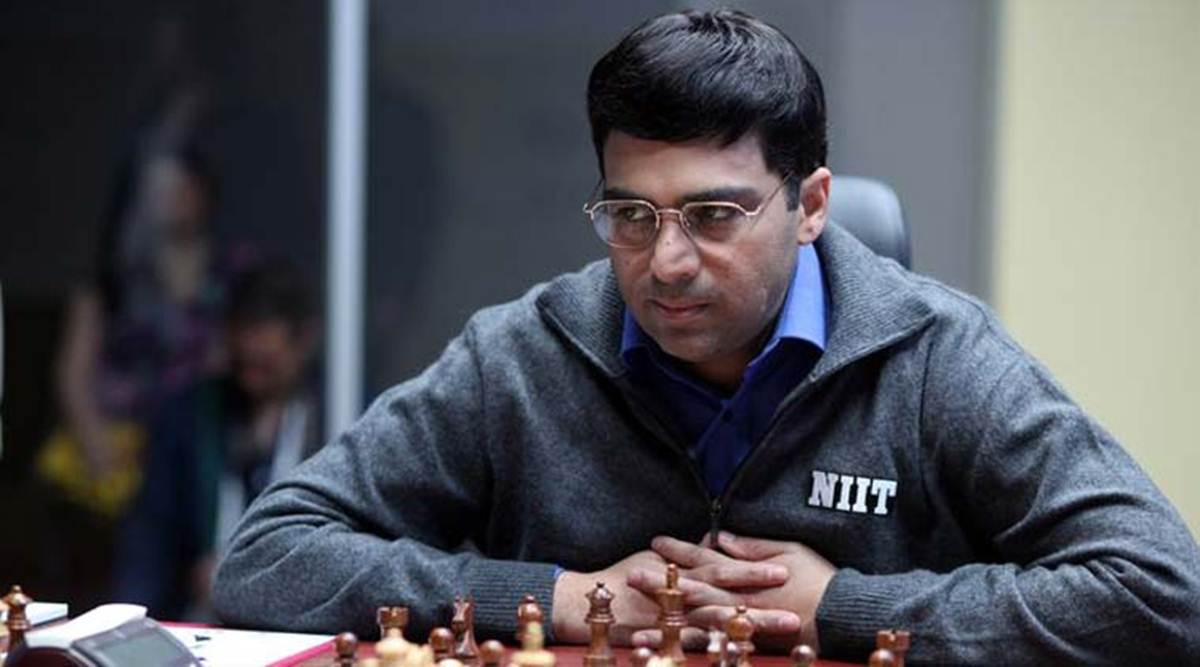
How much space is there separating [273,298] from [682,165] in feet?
10.7

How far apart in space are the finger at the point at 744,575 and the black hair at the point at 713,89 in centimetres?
46

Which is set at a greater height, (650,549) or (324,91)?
(324,91)

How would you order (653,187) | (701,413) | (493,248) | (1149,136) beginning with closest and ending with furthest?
1. (653,187)
2. (701,413)
3. (1149,136)
4. (493,248)

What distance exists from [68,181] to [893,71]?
2247 millimetres

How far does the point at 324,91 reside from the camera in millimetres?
5441

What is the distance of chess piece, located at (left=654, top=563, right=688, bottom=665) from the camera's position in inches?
84.2

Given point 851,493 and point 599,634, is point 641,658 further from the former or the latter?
point 851,493

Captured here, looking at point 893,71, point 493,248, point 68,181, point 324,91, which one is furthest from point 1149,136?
point 68,181

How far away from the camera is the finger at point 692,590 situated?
2416 millimetres

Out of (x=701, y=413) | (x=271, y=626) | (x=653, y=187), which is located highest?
(x=653, y=187)

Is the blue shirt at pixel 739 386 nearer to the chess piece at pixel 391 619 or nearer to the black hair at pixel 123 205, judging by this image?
the chess piece at pixel 391 619

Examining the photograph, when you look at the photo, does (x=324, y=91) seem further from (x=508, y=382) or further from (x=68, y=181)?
(x=508, y=382)

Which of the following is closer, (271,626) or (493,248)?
(271,626)

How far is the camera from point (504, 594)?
249 cm
